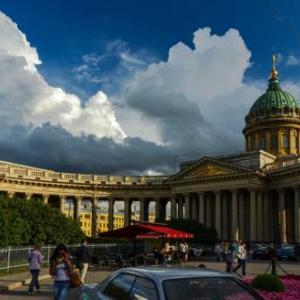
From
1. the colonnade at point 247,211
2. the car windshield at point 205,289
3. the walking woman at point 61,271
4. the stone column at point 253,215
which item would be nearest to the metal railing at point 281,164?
the colonnade at point 247,211

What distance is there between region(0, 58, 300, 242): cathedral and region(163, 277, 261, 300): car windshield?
60047mm

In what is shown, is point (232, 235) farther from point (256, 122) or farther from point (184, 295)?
point (184, 295)

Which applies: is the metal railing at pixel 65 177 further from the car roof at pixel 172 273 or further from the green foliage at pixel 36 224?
the car roof at pixel 172 273

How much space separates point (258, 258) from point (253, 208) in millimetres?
19776

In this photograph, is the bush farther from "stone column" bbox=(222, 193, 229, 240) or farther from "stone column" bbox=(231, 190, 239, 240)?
"stone column" bbox=(222, 193, 229, 240)

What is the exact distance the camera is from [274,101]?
308 ft

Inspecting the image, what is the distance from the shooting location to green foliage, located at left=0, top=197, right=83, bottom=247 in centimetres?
3922

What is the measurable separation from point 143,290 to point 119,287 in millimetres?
1047

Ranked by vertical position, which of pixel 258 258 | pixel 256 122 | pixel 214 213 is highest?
pixel 256 122

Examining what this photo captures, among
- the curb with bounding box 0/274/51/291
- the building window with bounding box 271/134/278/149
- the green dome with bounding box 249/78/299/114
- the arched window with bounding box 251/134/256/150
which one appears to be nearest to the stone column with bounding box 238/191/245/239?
the building window with bounding box 271/134/278/149

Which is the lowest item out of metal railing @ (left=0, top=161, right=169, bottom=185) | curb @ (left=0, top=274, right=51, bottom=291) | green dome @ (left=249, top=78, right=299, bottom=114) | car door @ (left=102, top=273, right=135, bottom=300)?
curb @ (left=0, top=274, right=51, bottom=291)

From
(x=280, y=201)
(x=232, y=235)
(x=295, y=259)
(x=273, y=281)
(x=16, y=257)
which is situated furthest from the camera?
(x=232, y=235)

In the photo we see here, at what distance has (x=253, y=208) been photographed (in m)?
72.9

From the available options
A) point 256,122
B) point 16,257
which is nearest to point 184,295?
point 16,257
